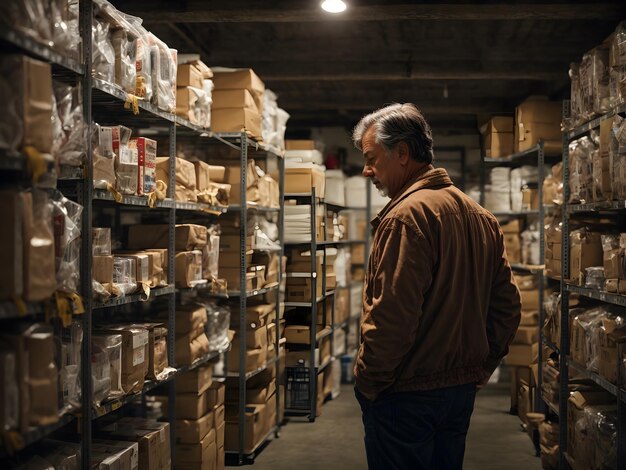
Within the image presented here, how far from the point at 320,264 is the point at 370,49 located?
6.66 ft

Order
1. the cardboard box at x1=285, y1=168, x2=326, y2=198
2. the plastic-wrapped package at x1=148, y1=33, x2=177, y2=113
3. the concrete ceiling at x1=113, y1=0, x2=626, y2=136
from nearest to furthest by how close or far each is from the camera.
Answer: the plastic-wrapped package at x1=148, y1=33, x2=177, y2=113, the concrete ceiling at x1=113, y1=0, x2=626, y2=136, the cardboard box at x1=285, y1=168, x2=326, y2=198

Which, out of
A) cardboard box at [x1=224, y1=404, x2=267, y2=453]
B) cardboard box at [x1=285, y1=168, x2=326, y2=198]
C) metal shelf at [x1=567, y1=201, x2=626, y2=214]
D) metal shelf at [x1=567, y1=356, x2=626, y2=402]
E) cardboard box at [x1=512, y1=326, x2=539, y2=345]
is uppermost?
cardboard box at [x1=285, y1=168, x2=326, y2=198]

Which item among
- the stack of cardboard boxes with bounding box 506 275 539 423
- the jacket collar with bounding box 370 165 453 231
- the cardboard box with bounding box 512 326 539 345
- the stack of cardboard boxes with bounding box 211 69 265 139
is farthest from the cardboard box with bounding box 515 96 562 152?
the jacket collar with bounding box 370 165 453 231

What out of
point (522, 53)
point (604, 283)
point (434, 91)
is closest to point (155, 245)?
point (604, 283)

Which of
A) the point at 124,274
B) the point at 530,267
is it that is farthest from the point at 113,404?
the point at 530,267

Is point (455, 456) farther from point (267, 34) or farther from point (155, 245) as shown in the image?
point (267, 34)

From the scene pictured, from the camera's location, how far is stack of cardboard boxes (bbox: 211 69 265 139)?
Result: 524 centimetres

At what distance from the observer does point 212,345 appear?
4879mm

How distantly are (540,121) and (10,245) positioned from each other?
16.6 ft

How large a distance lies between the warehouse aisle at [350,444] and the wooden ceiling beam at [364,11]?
316cm

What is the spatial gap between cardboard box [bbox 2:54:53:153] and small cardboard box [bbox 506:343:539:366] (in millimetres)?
5327

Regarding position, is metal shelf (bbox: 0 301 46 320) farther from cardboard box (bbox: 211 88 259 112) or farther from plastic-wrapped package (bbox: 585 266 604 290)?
cardboard box (bbox: 211 88 259 112)

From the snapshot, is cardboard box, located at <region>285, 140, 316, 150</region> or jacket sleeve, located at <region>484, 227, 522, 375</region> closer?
jacket sleeve, located at <region>484, 227, 522, 375</region>

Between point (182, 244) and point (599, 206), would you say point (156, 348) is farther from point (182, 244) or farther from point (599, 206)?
point (599, 206)
